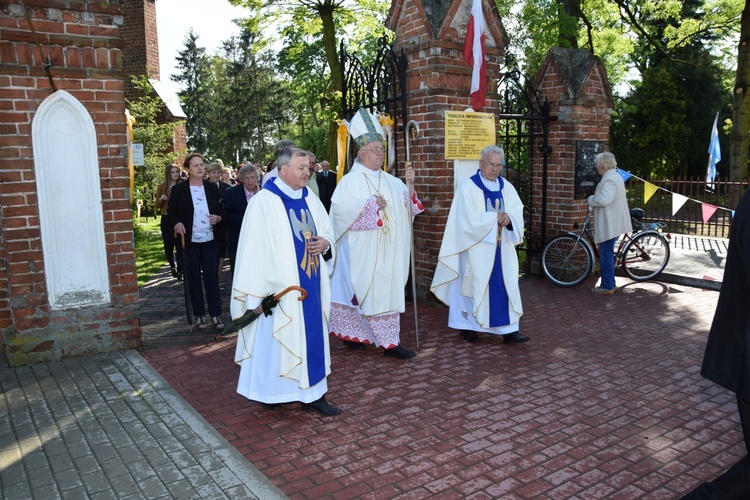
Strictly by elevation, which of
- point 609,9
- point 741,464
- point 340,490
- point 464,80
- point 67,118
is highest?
point 609,9

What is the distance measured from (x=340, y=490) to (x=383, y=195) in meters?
3.11

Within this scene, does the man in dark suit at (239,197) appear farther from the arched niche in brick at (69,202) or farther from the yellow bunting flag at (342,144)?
the arched niche in brick at (69,202)

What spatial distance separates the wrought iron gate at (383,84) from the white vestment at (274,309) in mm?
3561

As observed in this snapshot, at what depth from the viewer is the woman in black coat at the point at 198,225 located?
6.53 metres

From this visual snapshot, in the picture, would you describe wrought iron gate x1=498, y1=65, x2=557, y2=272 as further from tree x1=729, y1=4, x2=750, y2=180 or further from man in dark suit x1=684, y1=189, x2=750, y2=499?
tree x1=729, y1=4, x2=750, y2=180

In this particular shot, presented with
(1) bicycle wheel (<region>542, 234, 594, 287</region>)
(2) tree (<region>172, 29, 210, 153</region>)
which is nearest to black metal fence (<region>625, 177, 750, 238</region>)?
(1) bicycle wheel (<region>542, 234, 594, 287</region>)

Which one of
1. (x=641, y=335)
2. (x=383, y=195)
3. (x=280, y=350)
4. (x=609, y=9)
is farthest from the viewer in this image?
(x=609, y=9)

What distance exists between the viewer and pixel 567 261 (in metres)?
8.62

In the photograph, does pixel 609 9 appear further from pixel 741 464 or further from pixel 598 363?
pixel 741 464

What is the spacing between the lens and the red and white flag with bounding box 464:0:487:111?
6.69m

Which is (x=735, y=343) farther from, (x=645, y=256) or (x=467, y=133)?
(x=645, y=256)

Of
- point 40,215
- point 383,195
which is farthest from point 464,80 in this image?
point 40,215

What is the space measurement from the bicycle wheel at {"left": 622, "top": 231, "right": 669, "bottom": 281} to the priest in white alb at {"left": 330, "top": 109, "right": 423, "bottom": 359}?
450 cm

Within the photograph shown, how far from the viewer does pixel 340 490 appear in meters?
3.33
